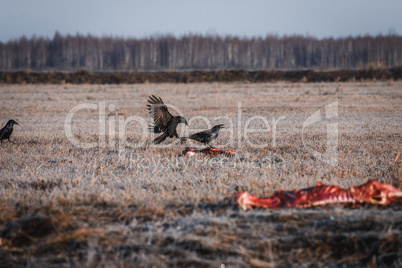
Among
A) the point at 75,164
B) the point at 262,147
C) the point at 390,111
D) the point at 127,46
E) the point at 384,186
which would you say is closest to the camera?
the point at 384,186

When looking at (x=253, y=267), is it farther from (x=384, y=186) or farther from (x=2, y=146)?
(x=2, y=146)

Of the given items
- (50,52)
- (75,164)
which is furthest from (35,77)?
(50,52)

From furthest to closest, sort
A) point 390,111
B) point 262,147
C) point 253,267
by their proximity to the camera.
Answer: point 390,111, point 262,147, point 253,267

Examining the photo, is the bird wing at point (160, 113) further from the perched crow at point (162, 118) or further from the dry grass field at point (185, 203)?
the dry grass field at point (185, 203)

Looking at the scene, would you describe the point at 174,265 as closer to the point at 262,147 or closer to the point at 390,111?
the point at 262,147

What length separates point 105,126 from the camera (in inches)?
458

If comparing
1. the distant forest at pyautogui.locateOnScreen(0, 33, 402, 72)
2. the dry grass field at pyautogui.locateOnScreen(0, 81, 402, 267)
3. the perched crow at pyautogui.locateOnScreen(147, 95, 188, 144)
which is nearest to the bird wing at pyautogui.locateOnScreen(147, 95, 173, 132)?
the perched crow at pyautogui.locateOnScreen(147, 95, 188, 144)

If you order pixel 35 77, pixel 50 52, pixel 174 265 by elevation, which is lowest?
pixel 174 265

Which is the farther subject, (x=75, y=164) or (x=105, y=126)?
(x=105, y=126)

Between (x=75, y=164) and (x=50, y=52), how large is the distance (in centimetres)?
7361

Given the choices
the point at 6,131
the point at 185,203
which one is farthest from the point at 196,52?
the point at 185,203

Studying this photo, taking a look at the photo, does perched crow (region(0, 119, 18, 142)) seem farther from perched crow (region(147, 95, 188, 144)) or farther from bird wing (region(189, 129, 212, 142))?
bird wing (region(189, 129, 212, 142))

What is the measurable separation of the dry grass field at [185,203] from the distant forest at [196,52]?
192 feet

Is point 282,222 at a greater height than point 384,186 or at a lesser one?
lesser
